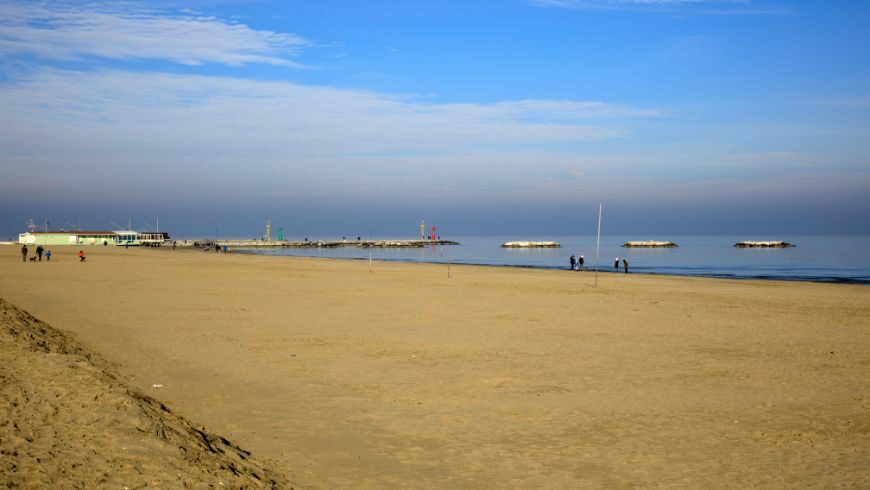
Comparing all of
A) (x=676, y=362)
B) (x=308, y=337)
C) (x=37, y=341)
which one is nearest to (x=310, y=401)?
(x=37, y=341)

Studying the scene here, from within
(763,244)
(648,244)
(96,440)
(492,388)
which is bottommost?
(492,388)

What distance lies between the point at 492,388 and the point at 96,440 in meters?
6.51

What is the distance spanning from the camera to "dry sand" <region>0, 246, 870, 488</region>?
306 inches

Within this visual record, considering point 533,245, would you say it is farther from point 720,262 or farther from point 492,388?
point 492,388

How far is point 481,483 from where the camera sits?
289 inches

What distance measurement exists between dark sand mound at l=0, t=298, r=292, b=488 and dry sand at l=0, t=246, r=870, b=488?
7cm

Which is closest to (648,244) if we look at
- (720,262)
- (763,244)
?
(763,244)

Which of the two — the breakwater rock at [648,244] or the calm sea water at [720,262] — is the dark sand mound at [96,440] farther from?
the breakwater rock at [648,244]

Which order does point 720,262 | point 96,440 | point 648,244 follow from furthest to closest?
point 648,244
point 720,262
point 96,440

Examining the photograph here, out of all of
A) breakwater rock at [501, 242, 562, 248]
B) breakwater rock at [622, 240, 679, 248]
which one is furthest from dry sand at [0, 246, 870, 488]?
breakwater rock at [501, 242, 562, 248]

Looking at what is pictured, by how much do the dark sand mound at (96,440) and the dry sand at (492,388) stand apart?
0.07 meters

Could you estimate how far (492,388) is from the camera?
38.3ft

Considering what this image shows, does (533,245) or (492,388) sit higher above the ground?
(533,245)

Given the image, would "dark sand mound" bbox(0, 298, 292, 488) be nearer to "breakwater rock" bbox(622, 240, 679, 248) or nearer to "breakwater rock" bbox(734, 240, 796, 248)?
"breakwater rock" bbox(734, 240, 796, 248)
